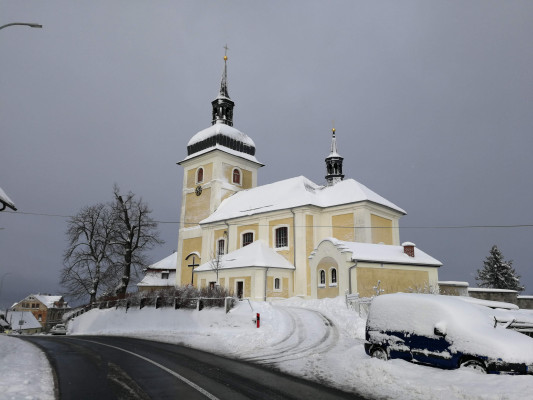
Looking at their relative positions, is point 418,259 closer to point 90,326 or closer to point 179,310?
point 179,310

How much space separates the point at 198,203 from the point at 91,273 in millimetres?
12139

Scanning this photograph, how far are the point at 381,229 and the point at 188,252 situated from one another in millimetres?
19271

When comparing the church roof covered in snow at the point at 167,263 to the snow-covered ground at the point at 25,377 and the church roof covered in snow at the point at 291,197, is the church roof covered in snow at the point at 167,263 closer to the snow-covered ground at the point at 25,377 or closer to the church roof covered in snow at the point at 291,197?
the church roof covered in snow at the point at 291,197

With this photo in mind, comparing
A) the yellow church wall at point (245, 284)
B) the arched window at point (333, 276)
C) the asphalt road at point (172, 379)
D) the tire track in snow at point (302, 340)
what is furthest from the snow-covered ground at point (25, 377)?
the arched window at point (333, 276)

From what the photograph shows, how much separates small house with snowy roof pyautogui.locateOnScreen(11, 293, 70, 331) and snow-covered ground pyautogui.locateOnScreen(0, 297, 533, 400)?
6535 cm

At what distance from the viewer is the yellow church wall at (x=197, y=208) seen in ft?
134

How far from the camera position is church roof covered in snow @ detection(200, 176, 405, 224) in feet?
106

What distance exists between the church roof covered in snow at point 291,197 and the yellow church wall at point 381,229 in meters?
1.24

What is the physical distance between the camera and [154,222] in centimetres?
3572

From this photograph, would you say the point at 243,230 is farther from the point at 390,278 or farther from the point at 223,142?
the point at 390,278

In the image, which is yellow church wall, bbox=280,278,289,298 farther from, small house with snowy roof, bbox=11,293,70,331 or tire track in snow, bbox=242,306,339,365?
small house with snowy roof, bbox=11,293,70,331

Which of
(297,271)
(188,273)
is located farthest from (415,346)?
(188,273)

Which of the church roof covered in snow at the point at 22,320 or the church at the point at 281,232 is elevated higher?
the church at the point at 281,232

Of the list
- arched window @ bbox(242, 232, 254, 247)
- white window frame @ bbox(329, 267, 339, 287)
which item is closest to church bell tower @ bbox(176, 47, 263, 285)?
arched window @ bbox(242, 232, 254, 247)
